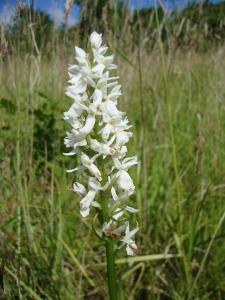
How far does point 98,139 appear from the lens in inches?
41.9

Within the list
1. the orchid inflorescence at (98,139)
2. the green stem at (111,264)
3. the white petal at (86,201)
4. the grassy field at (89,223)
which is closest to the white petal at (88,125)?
the orchid inflorescence at (98,139)

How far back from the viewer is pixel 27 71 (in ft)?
6.63

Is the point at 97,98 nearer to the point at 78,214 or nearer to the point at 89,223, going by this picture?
the point at 89,223

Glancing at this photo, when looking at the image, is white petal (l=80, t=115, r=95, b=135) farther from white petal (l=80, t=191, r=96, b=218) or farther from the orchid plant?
white petal (l=80, t=191, r=96, b=218)

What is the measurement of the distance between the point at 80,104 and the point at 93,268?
3.57ft

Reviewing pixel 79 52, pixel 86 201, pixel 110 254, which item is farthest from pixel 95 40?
pixel 110 254

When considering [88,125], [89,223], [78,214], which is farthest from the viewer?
[78,214]

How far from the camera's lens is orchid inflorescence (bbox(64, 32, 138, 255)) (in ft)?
3.39

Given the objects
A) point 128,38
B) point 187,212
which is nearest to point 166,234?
point 187,212

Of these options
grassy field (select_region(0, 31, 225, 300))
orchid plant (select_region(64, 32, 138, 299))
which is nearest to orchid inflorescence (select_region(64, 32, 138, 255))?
orchid plant (select_region(64, 32, 138, 299))

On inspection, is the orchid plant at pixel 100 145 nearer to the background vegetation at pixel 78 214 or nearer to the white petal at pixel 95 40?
the white petal at pixel 95 40

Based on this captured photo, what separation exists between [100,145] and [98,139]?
0.04m

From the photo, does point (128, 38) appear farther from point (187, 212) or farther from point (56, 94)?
point (187, 212)

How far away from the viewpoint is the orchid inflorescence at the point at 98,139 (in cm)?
103
